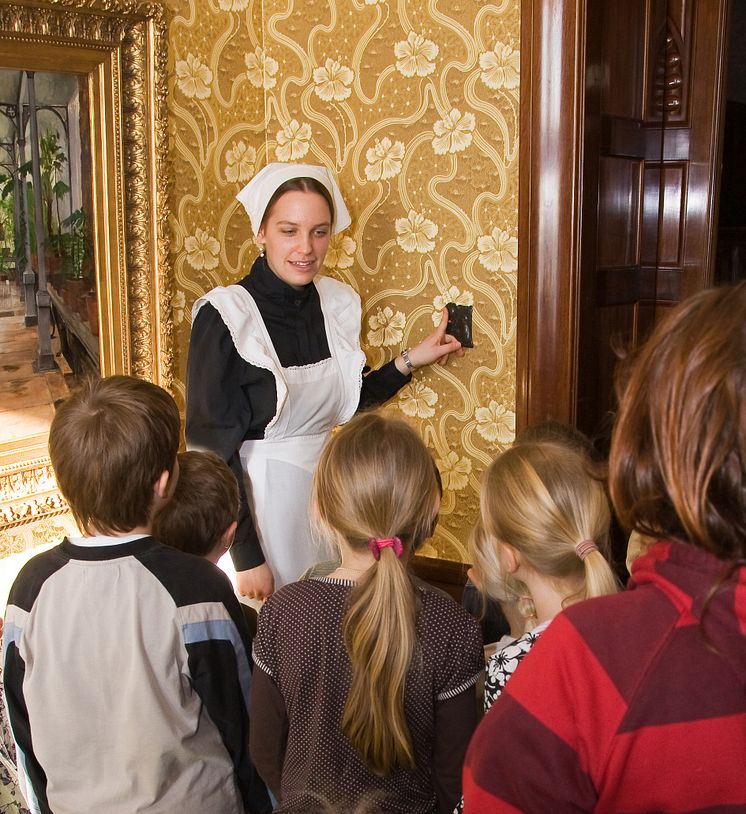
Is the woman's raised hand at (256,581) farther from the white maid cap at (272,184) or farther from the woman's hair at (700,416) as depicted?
the woman's hair at (700,416)

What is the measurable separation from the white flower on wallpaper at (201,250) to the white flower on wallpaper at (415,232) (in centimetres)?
65

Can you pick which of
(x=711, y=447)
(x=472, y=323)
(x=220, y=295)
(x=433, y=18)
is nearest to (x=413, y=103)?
(x=433, y=18)

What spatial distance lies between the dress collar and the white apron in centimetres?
5

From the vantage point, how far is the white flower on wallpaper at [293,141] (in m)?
3.14

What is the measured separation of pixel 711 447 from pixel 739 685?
21 centimetres

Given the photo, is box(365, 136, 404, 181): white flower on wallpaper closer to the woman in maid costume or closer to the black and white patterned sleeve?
the woman in maid costume

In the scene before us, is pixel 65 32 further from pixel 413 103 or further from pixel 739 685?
pixel 739 685

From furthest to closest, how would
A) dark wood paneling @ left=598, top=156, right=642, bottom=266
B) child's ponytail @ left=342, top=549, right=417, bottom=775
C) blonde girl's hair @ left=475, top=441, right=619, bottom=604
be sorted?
dark wood paneling @ left=598, top=156, right=642, bottom=266 < blonde girl's hair @ left=475, top=441, right=619, bottom=604 < child's ponytail @ left=342, top=549, right=417, bottom=775

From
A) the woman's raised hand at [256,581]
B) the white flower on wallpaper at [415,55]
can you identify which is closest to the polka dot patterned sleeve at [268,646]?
the woman's raised hand at [256,581]

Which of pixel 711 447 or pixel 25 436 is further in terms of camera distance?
pixel 25 436

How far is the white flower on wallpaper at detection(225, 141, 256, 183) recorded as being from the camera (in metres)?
3.14

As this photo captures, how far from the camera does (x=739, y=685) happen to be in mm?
805

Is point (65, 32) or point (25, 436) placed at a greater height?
point (65, 32)

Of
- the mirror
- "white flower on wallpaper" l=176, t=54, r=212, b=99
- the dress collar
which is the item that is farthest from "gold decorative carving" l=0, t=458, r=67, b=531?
"white flower on wallpaper" l=176, t=54, r=212, b=99
